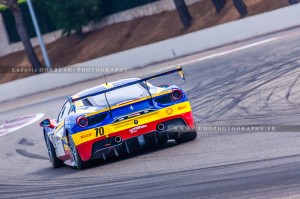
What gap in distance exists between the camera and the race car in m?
11.5

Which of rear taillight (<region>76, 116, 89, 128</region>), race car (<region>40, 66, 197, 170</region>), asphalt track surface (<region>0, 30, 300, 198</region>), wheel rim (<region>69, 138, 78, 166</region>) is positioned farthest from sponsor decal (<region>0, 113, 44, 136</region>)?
rear taillight (<region>76, 116, 89, 128</region>)

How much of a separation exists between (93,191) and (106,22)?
4535 cm

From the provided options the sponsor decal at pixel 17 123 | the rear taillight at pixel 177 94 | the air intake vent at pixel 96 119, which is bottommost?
the sponsor decal at pixel 17 123

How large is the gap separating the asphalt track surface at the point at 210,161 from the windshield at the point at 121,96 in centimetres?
83

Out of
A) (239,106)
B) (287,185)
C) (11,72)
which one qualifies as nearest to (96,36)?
(11,72)

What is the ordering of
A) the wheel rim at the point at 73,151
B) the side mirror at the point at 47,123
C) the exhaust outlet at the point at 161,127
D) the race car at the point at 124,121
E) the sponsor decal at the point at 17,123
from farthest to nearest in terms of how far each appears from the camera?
1. the sponsor decal at the point at 17,123
2. the side mirror at the point at 47,123
3. the wheel rim at the point at 73,151
4. the exhaust outlet at the point at 161,127
5. the race car at the point at 124,121

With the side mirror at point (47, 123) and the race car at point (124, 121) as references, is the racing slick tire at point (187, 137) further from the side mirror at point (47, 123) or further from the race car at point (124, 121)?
the side mirror at point (47, 123)

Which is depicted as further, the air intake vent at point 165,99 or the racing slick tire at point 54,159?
the racing slick tire at point 54,159

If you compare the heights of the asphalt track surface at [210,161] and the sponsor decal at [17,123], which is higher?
the asphalt track surface at [210,161]

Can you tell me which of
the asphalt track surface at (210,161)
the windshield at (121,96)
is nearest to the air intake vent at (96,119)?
the windshield at (121,96)

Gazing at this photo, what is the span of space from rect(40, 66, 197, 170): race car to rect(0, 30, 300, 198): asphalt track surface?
0.80ft

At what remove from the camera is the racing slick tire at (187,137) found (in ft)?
40.2

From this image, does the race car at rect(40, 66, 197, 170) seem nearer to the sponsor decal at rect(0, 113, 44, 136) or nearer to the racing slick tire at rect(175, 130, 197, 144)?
the racing slick tire at rect(175, 130, 197, 144)

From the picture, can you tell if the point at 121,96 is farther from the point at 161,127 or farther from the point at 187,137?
the point at 187,137
